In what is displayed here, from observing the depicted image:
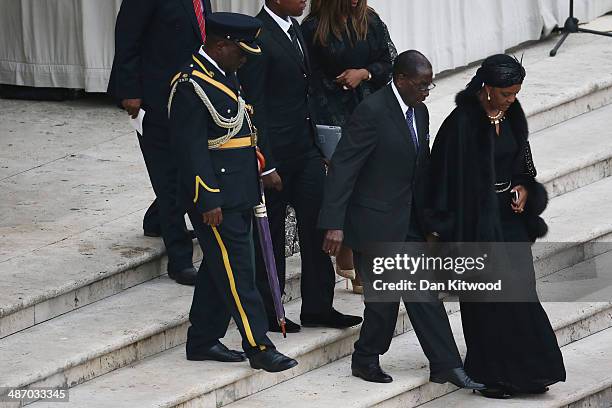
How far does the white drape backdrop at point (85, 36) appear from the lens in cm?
1133

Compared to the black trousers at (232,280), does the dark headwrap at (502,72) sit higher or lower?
higher

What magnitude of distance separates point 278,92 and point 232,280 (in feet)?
3.30

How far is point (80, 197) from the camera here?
9.80 metres

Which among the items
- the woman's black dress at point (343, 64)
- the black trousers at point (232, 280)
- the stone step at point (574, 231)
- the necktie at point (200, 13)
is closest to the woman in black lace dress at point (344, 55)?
the woman's black dress at point (343, 64)

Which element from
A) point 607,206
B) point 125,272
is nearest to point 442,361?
point 125,272

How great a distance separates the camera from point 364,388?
8148 millimetres

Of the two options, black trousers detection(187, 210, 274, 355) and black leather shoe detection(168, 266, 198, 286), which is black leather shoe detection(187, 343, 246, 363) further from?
black leather shoe detection(168, 266, 198, 286)

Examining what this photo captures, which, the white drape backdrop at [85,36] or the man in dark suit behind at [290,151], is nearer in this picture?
the man in dark suit behind at [290,151]

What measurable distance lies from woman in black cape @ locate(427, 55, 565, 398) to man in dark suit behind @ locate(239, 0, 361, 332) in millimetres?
637

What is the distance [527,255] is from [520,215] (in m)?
0.19

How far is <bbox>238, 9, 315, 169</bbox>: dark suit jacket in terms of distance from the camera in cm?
817

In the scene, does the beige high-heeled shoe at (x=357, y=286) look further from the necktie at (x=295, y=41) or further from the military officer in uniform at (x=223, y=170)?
the necktie at (x=295, y=41)

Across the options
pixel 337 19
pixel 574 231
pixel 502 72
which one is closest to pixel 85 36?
pixel 337 19

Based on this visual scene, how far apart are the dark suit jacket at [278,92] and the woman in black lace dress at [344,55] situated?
165 mm
